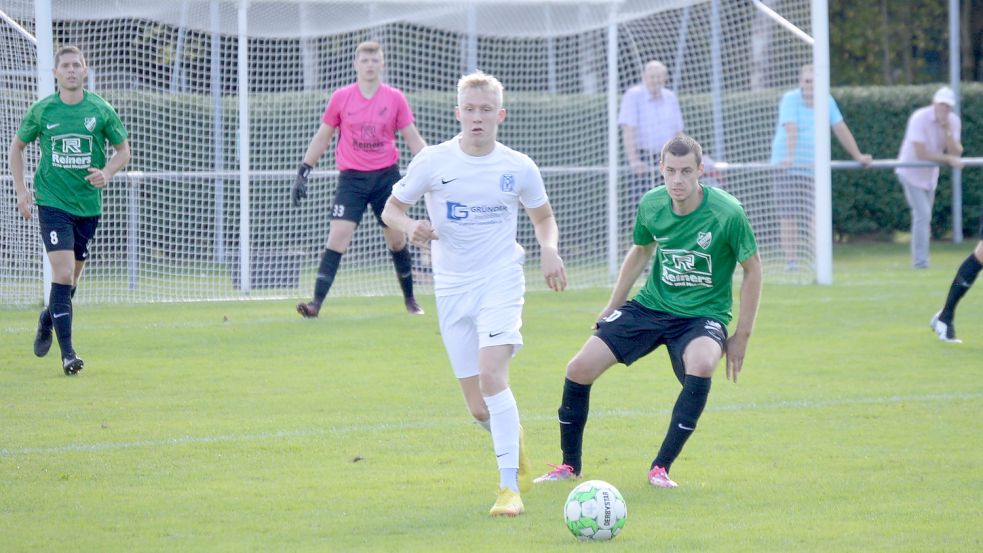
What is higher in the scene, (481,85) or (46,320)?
(481,85)

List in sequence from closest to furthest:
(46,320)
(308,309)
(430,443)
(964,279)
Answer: (430,443) → (46,320) → (964,279) → (308,309)

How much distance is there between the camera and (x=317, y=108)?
15953 millimetres

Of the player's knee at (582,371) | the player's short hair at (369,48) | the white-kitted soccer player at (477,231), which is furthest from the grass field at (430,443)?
the player's short hair at (369,48)

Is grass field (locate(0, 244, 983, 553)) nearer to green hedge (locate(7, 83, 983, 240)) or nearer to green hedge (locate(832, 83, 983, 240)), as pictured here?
green hedge (locate(7, 83, 983, 240))

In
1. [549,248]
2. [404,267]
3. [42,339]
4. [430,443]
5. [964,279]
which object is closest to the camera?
[549,248]

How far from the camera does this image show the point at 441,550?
5016 mm

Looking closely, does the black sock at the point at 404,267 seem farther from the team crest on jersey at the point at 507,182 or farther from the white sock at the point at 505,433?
the white sock at the point at 505,433

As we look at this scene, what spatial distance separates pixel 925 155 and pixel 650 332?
11.5m

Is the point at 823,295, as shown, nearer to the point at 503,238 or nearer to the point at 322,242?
the point at 322,242

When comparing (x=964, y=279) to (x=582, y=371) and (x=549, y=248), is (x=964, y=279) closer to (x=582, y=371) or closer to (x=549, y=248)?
(x=582, y=371)

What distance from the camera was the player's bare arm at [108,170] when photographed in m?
9.37

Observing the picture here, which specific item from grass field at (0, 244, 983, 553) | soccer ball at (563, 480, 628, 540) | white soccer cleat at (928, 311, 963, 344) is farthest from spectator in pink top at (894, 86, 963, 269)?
soccer ball at (563, 480, 628, 540)

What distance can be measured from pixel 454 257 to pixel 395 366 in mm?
3839

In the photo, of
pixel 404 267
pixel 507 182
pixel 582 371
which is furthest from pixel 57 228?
pixel 582 371
